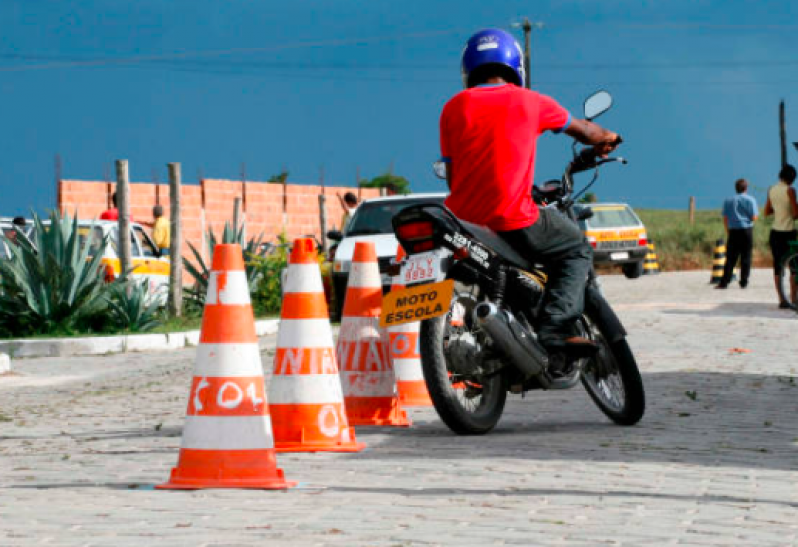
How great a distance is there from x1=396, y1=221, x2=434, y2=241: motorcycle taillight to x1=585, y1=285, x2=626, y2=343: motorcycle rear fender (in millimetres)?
1071

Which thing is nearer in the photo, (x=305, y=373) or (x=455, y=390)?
(x=305, y=373)

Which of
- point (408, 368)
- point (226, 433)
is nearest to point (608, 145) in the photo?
point (408, 368)

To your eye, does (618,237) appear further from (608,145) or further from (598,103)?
(598,103)

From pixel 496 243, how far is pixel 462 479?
5.97 feet

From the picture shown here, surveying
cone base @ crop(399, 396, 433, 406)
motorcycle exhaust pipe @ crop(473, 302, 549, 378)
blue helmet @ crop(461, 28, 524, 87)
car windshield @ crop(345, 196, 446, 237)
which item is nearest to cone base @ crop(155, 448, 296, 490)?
motorcycle exhaust pipe @ crop(473, 302, 549, 378)

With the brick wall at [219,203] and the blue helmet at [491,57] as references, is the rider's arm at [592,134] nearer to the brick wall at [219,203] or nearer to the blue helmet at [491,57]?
the blue helmet at [491,57]

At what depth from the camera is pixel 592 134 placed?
7.71m

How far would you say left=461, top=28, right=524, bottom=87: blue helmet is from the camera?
756 centimetres

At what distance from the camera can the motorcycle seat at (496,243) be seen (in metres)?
7.25

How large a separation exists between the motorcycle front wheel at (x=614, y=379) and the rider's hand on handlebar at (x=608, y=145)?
0.93m

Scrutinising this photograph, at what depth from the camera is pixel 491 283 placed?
287 inches

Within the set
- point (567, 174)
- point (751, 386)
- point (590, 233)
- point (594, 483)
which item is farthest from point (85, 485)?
point (590, 233)

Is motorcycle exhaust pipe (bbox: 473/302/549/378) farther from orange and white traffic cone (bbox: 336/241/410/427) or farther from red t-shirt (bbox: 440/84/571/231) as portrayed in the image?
orange and white traffic cone (bbox: 336/241/410/427)

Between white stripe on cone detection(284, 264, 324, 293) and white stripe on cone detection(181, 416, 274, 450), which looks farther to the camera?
white stripe on cone detection(284, 264, 324, 293)
